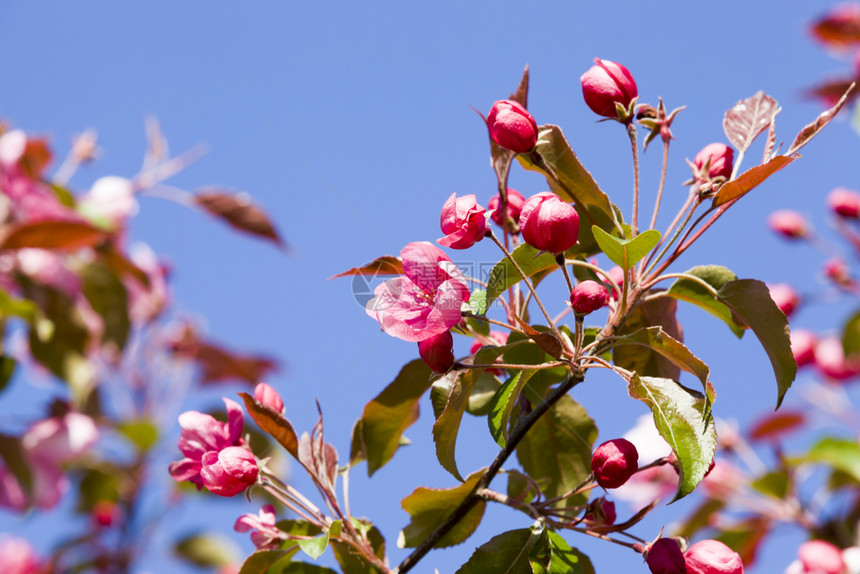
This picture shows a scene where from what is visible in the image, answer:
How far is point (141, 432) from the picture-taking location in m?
2.18

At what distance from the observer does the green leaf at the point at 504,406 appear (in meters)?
0.88

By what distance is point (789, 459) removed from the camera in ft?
7.10

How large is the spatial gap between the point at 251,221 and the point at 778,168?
147 cm

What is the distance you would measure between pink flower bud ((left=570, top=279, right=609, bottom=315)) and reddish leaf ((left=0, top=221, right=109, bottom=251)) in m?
1.22

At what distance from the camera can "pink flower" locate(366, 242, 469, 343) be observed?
87 cm

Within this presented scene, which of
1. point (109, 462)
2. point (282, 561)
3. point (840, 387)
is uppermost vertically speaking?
point (840, 387)

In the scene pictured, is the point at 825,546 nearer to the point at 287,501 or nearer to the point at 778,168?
the point at 778,168

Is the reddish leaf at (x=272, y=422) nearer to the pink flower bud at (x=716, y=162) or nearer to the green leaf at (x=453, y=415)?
the green leaf at (x=453, y=415)

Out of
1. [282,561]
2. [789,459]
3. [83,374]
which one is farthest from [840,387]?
[83,374]

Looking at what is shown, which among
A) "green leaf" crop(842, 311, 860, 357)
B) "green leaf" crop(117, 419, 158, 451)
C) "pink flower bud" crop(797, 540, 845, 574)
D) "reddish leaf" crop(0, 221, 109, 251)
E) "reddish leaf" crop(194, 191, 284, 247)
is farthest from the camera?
"green leaf" crop(842, 311, 860, 357)

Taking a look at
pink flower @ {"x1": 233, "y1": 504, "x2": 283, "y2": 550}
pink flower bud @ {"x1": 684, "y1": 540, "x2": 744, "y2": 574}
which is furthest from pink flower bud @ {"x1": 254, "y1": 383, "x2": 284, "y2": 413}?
pink flower bud @ {"x1": 684, "y1": 540, "x2": 744, "y2": 574}

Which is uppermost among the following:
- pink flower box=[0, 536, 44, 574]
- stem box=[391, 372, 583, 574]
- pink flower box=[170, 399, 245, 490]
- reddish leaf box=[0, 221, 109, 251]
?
stem box=[391, 372, 583, 574]

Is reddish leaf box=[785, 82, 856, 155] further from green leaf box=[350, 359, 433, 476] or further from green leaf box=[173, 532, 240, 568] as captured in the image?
green leaf box=[173, 532, 240, 568]

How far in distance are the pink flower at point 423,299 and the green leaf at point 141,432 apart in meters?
1.51
